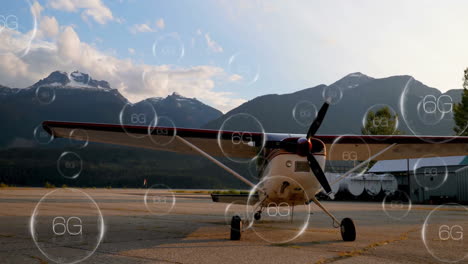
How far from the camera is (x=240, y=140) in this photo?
30.6ft

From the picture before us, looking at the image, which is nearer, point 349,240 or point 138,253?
point 138,253

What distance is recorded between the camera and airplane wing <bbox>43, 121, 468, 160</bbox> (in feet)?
30.6

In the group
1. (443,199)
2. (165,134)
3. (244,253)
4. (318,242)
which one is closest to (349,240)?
(318,242)

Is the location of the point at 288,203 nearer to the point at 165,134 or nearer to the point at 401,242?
the point at 401,242

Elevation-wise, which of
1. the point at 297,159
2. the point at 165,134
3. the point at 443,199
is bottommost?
the point at 443,199

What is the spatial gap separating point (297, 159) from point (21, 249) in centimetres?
507

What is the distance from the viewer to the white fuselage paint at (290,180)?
7910 mm

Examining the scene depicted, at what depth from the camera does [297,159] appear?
7855 millimetres
